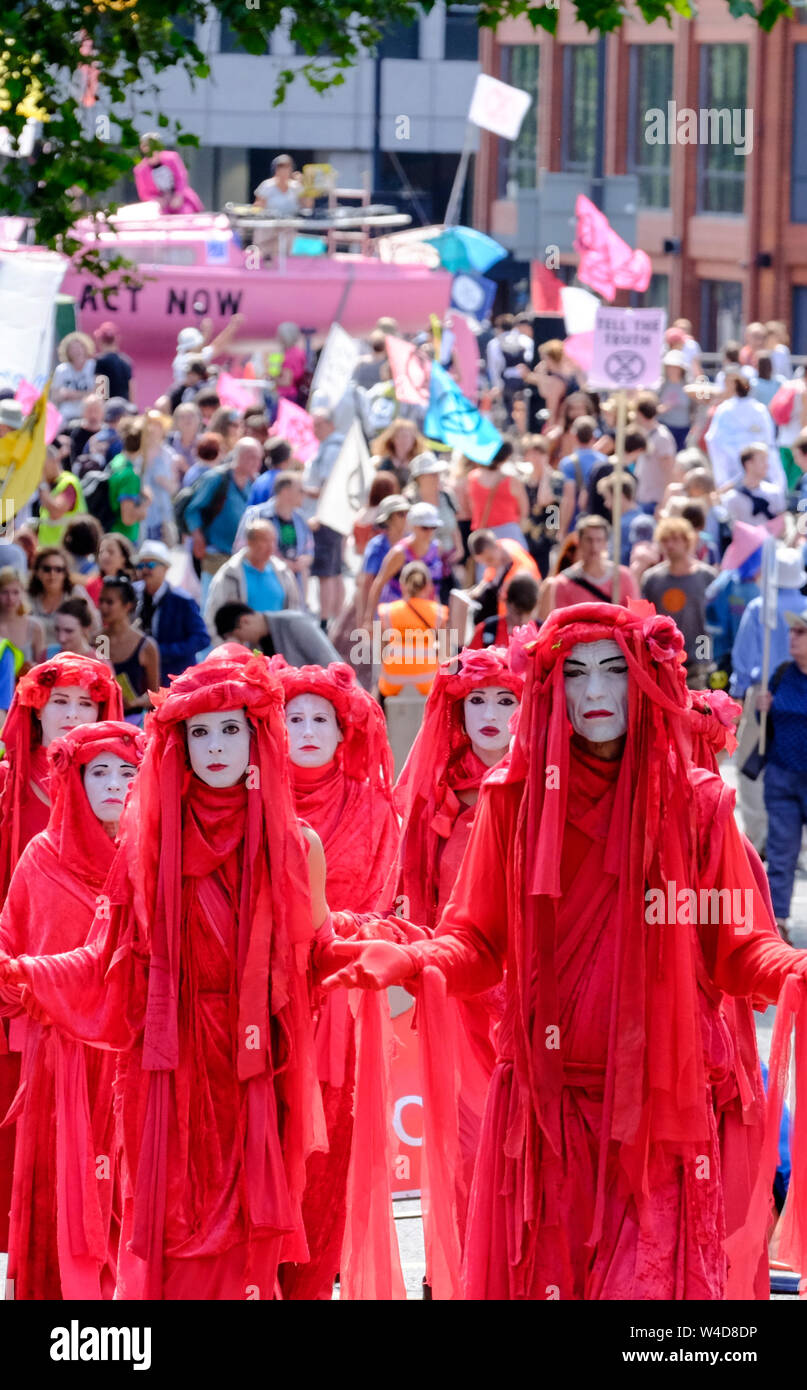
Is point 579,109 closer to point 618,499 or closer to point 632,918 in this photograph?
point 618,499

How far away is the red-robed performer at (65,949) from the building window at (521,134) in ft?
127

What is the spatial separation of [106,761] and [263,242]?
2409 cm

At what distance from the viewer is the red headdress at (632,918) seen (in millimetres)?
5184

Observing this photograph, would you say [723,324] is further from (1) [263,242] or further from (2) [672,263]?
(1) [263,242]

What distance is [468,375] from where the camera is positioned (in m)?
22.9

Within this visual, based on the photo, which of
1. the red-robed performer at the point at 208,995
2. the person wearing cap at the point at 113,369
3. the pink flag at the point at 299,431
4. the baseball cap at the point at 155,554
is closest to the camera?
the red-robed performer at the point at 208,995

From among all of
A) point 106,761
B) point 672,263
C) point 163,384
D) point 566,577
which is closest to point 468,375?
point 163,384

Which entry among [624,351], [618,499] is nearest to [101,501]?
[618,499]

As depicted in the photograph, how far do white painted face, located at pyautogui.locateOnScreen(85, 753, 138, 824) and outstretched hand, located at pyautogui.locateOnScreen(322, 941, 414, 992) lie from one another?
3.78ft

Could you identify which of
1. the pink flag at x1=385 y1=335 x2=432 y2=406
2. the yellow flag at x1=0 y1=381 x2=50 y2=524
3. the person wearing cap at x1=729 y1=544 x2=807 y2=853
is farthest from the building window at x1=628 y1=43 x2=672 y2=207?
the yellow flag at x1=0 y1=381 x2=50 y2=524

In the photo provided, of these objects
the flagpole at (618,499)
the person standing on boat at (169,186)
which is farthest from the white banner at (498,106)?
the flagpole at (618,499)

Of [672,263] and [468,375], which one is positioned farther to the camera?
[672,263]

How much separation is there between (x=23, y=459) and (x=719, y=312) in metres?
30.5

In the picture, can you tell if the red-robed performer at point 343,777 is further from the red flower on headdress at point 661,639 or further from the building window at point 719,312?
the building window at point 719,312
